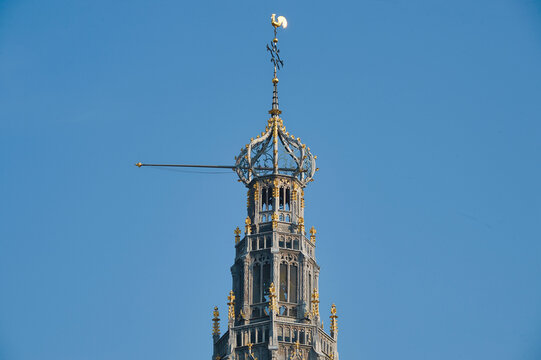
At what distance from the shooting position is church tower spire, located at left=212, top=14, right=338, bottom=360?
171m

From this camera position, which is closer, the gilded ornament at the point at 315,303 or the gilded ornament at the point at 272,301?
the gilded ornament at the point at 272,301

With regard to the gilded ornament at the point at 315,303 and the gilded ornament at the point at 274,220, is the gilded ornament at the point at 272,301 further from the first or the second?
the gilded ornament at the point at 274,220

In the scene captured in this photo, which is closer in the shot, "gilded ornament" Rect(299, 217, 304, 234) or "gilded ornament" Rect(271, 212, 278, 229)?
"gilded ornament" Rect(271, 212, 278, 229)

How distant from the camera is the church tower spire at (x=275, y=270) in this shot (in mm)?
171250

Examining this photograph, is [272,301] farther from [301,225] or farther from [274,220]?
[301,225]

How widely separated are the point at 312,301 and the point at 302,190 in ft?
41.5

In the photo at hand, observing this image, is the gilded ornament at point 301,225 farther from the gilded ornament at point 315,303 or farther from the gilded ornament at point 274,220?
the gilded ornament at point 315,303

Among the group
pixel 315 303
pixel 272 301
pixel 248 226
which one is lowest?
pixel 272 301

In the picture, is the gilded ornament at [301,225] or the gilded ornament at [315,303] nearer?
the gilded ornament at [315,303]

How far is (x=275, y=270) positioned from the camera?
174375 mm

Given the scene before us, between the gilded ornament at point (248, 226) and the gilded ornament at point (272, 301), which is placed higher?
the gilded ornament at point (248, 226)

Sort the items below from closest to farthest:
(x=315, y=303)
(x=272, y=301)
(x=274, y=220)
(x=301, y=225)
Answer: (x=272, y=301), (x=315, y=303), (x=274, y=220), (x=301, y=225)

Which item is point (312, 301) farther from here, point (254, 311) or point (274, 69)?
point (274, 69)

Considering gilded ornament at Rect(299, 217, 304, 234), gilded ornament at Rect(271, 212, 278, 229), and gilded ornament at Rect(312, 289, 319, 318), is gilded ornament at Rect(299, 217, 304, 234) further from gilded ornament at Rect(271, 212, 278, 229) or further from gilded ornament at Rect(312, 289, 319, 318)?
gilded ornament at Rect(312, 289, 319, 318)
